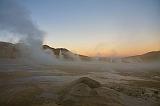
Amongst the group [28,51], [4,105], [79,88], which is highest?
[28,51]

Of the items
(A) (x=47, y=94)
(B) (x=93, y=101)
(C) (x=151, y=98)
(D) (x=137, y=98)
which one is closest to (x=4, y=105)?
(A) (x=47, y=94)

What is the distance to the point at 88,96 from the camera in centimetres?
912

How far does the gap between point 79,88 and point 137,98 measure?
301 cm

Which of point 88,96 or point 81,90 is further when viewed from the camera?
point 81,90

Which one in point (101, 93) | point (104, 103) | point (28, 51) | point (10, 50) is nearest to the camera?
point (104, 103)

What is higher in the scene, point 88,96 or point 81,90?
point 81,90

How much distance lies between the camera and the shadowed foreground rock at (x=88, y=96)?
846cm

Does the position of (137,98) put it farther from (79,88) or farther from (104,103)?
(79,88)

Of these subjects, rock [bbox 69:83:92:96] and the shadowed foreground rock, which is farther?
rock [bbox 69:83:92:96]

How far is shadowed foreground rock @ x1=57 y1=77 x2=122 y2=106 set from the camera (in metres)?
8.46

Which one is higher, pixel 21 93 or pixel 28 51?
pixel 28 51

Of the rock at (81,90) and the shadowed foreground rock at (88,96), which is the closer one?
the shadowed foreground rock at (88,96)

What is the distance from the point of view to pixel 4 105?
8.55m

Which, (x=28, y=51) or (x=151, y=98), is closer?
(x=151, y=98)
